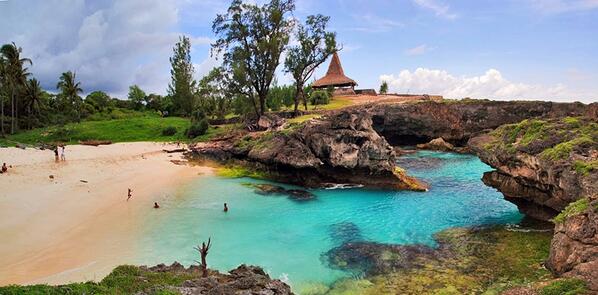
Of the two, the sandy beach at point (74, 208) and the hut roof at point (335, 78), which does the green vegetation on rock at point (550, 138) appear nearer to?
the sandy beach at point (74, 208)

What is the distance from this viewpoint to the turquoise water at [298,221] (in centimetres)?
1889

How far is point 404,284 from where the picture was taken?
629 inches

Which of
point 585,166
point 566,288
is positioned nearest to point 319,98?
point 585,166

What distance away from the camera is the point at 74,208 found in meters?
24.9

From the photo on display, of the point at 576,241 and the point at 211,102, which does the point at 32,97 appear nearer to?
the point at 211,102

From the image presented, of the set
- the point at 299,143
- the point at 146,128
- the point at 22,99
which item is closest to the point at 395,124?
the point at 299,143

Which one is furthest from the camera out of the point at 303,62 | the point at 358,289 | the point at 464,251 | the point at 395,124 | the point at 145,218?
the point at 395,124

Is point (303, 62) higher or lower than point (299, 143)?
higher

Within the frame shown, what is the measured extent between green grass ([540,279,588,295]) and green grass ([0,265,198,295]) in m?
9.94

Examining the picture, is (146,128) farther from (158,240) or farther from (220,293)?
(220,293)

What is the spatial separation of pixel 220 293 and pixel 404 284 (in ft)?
28.2

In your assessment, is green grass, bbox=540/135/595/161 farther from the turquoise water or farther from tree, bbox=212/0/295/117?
tree, bbox=212/0/295/117

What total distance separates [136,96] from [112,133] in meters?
38.7

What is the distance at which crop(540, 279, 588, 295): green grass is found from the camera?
391 inches
